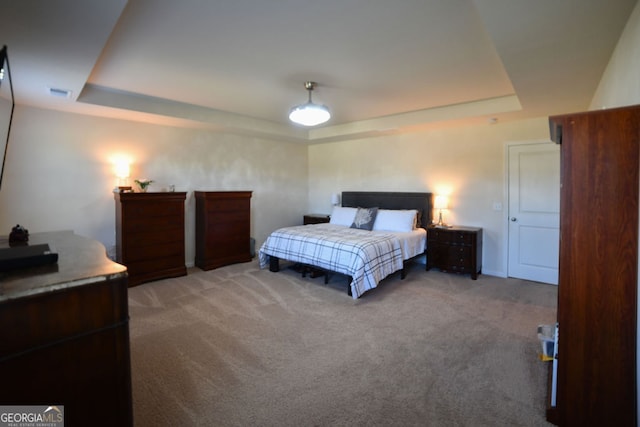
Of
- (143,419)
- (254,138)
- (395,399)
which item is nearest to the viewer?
(143,419)

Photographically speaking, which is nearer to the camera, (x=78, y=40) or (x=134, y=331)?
(x=78, y=40)

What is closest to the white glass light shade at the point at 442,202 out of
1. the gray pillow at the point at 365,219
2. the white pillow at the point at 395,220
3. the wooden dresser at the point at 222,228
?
the white pillow at the point at 395,220

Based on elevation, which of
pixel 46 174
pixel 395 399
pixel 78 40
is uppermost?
pixel 78 40

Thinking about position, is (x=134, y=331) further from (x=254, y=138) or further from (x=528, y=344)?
(x=254, y=138)

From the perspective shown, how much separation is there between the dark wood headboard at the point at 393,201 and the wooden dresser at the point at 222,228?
2002mm

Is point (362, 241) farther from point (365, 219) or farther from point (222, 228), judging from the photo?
point (222, 228)

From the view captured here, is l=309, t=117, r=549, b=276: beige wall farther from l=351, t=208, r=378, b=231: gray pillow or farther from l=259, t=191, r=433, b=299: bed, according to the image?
l=351, t=208, r=378, b=231: gray pillow

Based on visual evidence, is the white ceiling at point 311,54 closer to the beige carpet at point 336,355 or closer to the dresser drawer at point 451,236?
the dresser drawer at point 451,236

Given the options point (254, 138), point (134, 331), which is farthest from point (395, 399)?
point (254, 138)

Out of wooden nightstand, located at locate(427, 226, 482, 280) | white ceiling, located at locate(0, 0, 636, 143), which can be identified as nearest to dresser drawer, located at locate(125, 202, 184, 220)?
white ceiling, located at locate(0, 0, 636, 143)

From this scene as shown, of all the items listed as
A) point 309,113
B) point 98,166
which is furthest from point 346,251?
point 98,166

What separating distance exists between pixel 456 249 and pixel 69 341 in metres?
4.49

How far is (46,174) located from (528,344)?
546cm

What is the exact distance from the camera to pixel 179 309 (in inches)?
132
